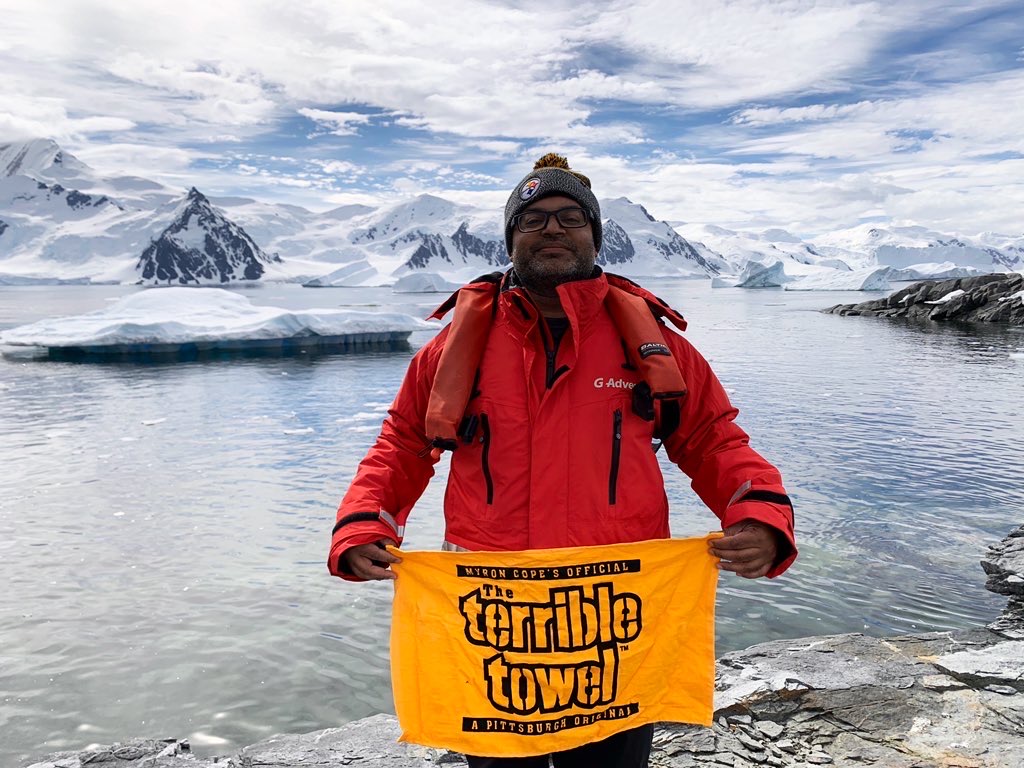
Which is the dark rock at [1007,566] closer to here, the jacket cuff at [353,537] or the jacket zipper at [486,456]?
the jacket zipper at [486,456]

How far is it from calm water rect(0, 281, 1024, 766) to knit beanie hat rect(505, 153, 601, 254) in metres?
4.69

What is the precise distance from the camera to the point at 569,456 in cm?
263

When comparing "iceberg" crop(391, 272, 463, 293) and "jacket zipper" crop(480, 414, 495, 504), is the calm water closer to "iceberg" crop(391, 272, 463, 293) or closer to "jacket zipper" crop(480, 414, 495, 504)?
"jacket zipper" crop(480, 414, 495, 504)

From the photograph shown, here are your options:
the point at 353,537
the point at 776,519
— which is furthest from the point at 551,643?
the point at 776,519

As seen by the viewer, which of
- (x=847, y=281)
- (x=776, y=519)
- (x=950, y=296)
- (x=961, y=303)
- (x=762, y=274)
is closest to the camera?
(x=776, y=519)

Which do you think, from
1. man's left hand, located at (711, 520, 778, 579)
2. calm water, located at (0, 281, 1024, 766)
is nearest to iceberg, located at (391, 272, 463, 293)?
calm water, located at (0, 281, 1024, 766)

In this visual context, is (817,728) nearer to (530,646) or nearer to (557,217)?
(530,646)

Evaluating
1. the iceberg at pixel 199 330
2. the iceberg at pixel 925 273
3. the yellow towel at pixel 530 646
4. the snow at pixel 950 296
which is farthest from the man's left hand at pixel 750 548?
the iceberg at pixel 925 273

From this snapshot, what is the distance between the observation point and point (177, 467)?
1360 centimetres

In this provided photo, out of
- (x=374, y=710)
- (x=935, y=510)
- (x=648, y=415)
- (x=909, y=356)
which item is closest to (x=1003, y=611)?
(x=935, y=510)

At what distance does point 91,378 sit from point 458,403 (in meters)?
27.9

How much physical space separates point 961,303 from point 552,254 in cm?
5851

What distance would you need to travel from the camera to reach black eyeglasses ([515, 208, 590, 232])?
2.84 meters

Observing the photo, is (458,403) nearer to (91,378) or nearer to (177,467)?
(177,467)
